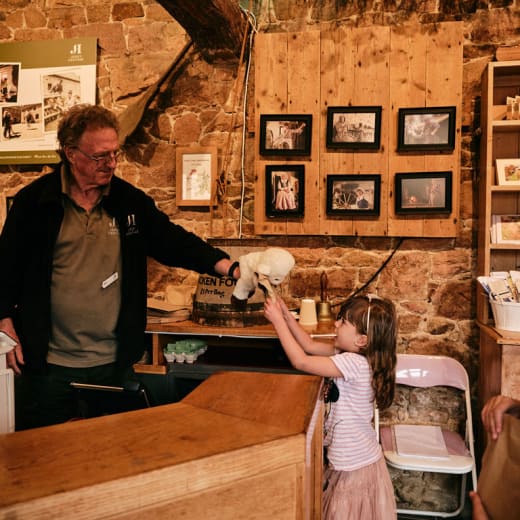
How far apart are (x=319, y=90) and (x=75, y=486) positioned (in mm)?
2759

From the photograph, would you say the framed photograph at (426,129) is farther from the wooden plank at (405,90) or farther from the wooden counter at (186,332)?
the wooden counter at (186,332)

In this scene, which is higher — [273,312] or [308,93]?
[308,93]

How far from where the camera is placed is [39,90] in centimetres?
337

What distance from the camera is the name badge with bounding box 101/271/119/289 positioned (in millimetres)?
1943

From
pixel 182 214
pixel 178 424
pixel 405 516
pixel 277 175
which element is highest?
pixel 277 175

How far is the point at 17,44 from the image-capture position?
336 centimetres

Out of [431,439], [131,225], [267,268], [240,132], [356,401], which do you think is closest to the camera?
[267,268]

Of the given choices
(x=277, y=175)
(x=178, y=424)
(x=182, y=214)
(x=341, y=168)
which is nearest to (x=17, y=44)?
(x=182, y=214)

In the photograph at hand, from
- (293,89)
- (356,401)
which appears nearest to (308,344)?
(356,401)

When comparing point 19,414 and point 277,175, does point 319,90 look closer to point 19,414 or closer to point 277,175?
point 277,175

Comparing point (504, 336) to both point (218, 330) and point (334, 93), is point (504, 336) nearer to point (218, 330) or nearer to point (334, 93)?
point (218, 330)

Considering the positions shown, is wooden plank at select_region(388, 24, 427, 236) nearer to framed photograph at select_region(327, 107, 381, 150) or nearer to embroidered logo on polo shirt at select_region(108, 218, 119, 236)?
framed photograph at select_region(327, 107, 381, 150)

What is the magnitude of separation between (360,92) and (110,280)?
1.88m

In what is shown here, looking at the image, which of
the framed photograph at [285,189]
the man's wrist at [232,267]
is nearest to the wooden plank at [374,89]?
the framed photograph at [285,189]
